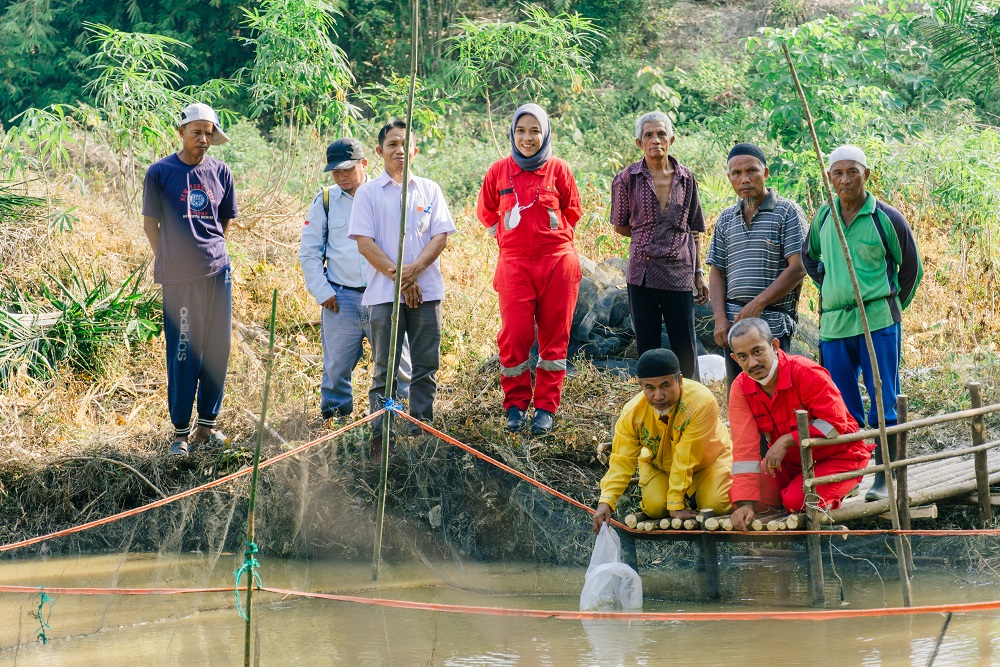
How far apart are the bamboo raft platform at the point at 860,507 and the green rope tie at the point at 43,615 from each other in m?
2.51

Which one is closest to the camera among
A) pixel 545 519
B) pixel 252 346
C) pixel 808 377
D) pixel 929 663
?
pixel 929 663

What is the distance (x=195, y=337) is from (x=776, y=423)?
295 cm

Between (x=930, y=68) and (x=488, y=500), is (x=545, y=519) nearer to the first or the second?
(x=488, y=500)

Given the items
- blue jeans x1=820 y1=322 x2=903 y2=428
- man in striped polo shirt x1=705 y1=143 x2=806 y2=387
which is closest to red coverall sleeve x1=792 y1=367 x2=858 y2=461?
blue jeans x1=820 y1=322 x2=903 y2=428

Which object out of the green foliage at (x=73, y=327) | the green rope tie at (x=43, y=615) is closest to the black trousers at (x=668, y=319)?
the green rope tie at (x=43, y=615)

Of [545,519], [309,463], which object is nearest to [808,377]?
[545,519]

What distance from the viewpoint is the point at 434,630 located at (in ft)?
15.0

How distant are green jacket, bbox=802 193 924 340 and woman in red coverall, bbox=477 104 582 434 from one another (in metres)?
1.30

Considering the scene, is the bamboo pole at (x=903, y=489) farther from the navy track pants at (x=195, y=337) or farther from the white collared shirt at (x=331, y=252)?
the navy track pants at (x=195, y=337)

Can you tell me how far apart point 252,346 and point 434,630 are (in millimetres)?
3731

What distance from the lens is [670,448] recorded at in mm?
4645

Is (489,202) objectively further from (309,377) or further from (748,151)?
(309,377)

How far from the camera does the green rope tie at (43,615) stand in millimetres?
4352

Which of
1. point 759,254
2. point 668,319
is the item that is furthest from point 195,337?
point 759,254
